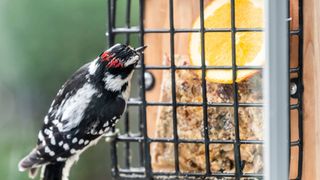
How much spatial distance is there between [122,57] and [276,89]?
41 cm

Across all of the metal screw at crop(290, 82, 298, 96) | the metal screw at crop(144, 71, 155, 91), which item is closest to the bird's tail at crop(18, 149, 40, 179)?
the metal screw at crop(144, 71, 155, 91)

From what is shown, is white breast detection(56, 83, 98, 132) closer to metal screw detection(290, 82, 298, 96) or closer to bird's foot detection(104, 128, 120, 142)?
bird's foot detection(104, 128, 120, 142)

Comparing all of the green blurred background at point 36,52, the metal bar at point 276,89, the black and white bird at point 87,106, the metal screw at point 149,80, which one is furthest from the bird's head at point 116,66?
the green blurred background at point 36,52

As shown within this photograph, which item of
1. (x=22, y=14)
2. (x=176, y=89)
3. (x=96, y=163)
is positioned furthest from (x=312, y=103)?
(x=22, y=14)

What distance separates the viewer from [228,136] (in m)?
1.65

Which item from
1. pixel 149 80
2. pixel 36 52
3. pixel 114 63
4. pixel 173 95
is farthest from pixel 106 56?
pixel 36 52

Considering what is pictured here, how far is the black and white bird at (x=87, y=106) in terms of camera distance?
5.13 ft

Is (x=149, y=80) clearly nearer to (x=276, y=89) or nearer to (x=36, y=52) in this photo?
(x=276, y=89)

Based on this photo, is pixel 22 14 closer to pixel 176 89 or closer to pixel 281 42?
pixel 176 89

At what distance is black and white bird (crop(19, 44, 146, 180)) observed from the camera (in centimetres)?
156

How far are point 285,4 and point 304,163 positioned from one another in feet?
1.67

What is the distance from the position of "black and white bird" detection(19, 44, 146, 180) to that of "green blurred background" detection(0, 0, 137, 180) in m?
1.05

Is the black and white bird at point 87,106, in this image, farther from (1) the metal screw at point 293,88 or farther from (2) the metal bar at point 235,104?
(1) the metal screw at point 293,88

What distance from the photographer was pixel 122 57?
1.55 meters
